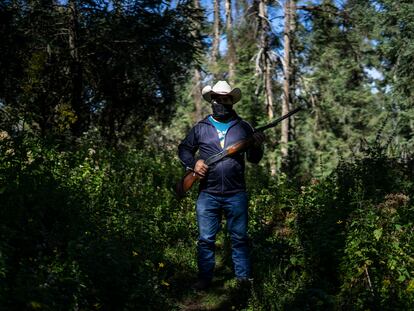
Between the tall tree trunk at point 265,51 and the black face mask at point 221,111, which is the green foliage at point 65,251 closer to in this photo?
the black face mask at point 221,111

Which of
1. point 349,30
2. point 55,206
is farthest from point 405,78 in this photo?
point 55,206

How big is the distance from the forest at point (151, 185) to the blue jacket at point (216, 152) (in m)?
1.05

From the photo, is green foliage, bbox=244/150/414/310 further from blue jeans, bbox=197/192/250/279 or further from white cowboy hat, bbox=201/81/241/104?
white cowboy hat, bbox=201/81/241/104

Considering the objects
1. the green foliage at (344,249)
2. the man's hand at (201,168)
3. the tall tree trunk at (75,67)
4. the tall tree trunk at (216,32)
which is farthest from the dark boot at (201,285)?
the tall tree trunk at (216,32)

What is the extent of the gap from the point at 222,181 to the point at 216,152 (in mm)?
336

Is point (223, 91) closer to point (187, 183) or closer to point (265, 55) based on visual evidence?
point (187, 183)

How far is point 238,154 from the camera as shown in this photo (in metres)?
5.66

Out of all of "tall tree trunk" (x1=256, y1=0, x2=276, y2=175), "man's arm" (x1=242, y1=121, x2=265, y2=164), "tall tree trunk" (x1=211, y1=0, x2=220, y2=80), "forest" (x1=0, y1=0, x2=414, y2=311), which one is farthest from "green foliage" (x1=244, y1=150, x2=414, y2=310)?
"tall tree trunk" (x1=211, y1=0, x2=220, y2=80)

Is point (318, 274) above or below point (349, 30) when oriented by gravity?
below

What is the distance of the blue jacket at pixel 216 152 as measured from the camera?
5.61 m

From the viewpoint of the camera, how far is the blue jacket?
5605mm

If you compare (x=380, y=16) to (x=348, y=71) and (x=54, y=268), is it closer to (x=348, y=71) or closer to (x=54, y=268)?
(x=348, y=71)

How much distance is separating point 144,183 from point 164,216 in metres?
1.25

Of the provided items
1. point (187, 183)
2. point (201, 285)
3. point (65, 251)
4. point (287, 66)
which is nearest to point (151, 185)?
point (187, 183)
